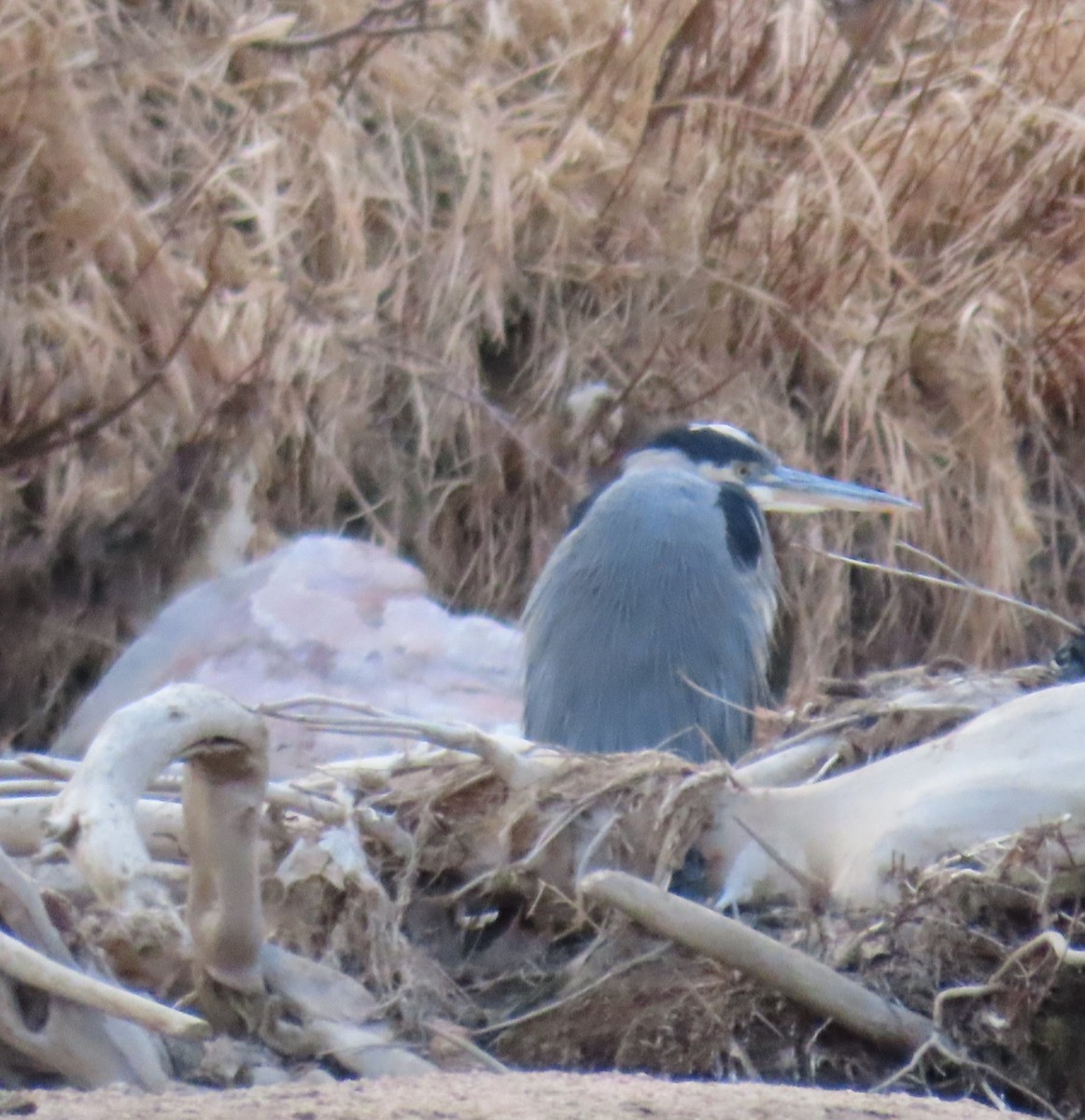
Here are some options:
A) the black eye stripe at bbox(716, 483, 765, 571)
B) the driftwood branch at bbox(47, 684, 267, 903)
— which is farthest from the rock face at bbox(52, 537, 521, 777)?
the driftwood branch at bbox(47, 684, 267, 903)

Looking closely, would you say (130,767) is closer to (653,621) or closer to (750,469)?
(653,621)

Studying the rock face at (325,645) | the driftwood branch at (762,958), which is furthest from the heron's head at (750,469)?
the driftwood branch at (762,958)

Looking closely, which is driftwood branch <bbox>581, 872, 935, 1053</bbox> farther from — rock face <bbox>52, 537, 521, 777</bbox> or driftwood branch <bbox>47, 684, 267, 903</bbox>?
rock face <bbox>52, 537, 521, 777</bbox>

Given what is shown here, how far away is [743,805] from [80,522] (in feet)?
6.03

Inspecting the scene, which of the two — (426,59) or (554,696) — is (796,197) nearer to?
(426,59)

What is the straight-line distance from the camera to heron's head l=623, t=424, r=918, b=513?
3355 mm

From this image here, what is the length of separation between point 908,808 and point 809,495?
70.6 inches

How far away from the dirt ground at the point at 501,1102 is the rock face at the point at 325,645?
1.82 m

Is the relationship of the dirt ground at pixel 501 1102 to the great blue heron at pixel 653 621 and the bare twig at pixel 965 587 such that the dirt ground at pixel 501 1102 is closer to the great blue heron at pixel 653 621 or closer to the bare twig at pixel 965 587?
the bare twig at pixel 965 587

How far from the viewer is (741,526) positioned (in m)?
3.10

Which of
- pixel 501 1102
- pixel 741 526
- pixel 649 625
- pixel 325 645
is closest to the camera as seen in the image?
pixel 501 1102

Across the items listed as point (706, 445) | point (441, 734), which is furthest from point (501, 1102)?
point (706, 445)

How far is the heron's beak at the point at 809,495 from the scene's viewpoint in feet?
11.2

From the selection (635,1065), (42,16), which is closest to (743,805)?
(635,1065)
